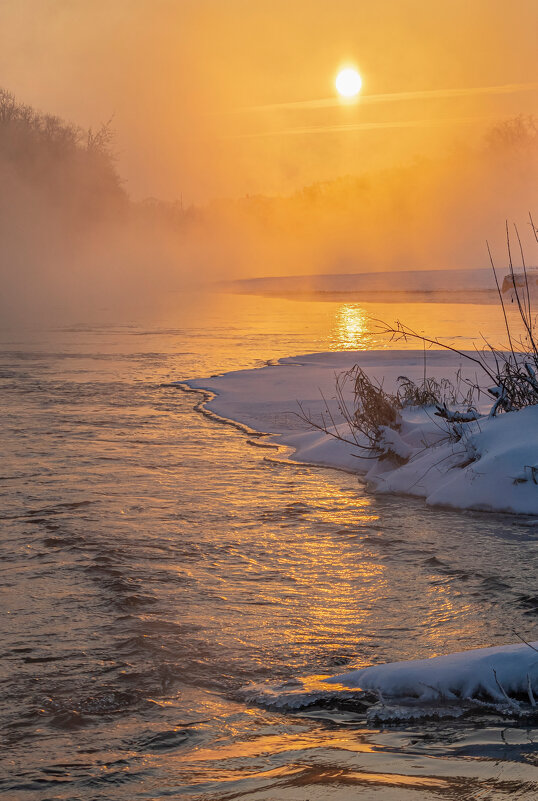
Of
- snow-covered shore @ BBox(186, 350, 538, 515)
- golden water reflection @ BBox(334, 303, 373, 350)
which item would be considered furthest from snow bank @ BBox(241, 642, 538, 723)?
golden water reflection @ BBox(334, 303, 373, 350)

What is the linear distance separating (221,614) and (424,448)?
12.2 feet

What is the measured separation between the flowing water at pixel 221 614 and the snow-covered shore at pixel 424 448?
0.25 metres

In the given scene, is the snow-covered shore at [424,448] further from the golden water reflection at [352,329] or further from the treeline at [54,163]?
the treeline at [54,163]

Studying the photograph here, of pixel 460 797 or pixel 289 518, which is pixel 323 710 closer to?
pixel 460 797

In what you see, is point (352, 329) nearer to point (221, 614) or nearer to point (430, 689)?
point (221, 614)

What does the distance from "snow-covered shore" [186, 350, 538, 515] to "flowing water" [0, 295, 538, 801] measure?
10.0 inches

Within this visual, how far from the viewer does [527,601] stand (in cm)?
477

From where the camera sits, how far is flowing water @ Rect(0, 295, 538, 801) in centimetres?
300

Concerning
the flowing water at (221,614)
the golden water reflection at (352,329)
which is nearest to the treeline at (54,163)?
the golden water reflection at (352,329)

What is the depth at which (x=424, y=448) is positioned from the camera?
794 cm

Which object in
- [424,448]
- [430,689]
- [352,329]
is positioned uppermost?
[352,329]

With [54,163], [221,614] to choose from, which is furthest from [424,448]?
[54,163]

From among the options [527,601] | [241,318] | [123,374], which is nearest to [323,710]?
[527,601]

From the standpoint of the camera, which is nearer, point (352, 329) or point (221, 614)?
point (221, 614)
